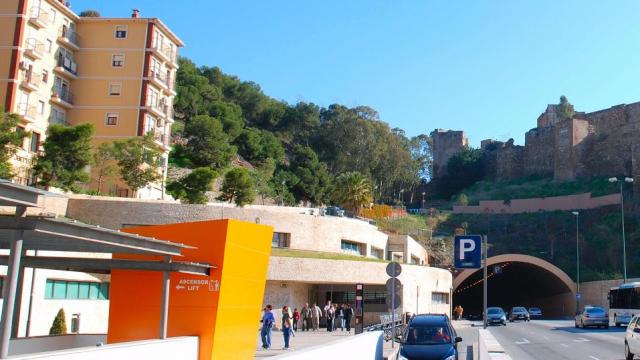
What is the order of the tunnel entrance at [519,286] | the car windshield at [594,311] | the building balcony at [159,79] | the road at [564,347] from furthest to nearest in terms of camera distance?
1. the tunnel entrance at [519,286]
2. the building balcony at [159,79]
3. the car windshield at [594,311]
4. the road at [564,347]

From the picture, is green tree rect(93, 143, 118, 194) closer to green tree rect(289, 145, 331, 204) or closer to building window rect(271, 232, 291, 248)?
building window rect(271, 232, 291, 248)

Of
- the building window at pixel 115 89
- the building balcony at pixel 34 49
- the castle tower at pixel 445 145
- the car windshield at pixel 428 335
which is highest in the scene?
the castle tower at pixel 445 145

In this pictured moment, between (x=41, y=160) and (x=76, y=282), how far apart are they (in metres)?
14.3

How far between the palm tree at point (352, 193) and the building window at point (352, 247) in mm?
15501

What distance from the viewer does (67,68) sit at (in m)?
53.1

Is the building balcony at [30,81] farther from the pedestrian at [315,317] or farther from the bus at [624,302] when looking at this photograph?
the bus at [624,302]

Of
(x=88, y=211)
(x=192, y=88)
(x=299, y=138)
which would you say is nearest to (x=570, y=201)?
(x=299, y=138)

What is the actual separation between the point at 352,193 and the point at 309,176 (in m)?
17.5

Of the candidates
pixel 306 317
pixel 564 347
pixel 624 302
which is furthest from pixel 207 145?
pixel 564 347

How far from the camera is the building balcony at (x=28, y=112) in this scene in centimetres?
4725

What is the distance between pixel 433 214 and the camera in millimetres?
88500

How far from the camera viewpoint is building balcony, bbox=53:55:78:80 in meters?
51.9

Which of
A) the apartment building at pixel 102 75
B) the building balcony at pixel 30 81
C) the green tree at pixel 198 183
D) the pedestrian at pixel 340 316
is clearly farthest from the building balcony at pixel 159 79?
the pedestrian at pixel 340 316

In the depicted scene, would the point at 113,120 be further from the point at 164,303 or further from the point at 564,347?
the point at 164,303
